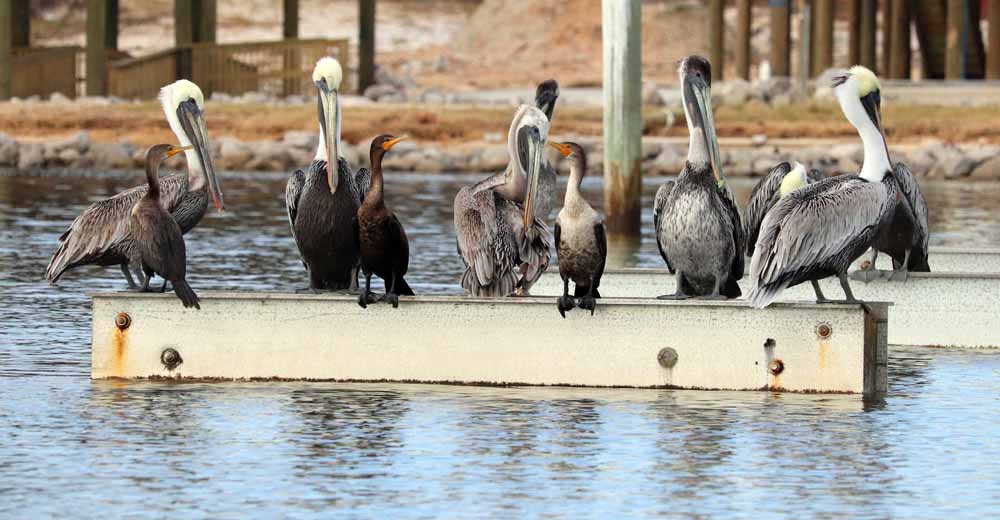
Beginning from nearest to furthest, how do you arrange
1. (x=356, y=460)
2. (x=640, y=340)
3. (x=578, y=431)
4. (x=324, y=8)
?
(x=356, y=460) → (x=578, y=431) → (x=640, y=340) → (x=324, y=8)

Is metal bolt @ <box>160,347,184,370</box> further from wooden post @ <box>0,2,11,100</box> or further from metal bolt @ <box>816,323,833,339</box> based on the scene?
wooden post @ <box>0,2,11,100</box>

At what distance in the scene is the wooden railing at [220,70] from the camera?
3778 centimetres

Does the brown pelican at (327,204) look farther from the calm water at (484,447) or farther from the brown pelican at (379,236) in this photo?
the calm water at (484,447)

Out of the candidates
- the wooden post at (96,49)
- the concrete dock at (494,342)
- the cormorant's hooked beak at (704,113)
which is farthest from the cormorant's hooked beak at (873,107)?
the wooden post at (96,49)

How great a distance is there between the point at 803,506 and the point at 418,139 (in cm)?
2781

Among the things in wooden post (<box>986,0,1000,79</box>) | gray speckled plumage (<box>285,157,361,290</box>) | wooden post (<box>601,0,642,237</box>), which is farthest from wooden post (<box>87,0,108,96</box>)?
gray speckled plumage (<box>285,157,361,290</box>)

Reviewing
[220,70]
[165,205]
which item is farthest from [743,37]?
[165,205]

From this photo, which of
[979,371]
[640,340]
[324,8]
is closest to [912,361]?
[979,371]

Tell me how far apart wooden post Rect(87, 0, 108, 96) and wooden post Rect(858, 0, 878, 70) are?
20012mm

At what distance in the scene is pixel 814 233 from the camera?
1102 centimetres

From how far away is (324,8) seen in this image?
241ft

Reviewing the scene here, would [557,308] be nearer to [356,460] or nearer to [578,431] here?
[578,431]

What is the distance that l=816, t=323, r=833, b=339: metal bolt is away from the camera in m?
10.8

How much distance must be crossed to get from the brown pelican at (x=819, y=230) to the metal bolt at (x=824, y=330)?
0.92 ft
